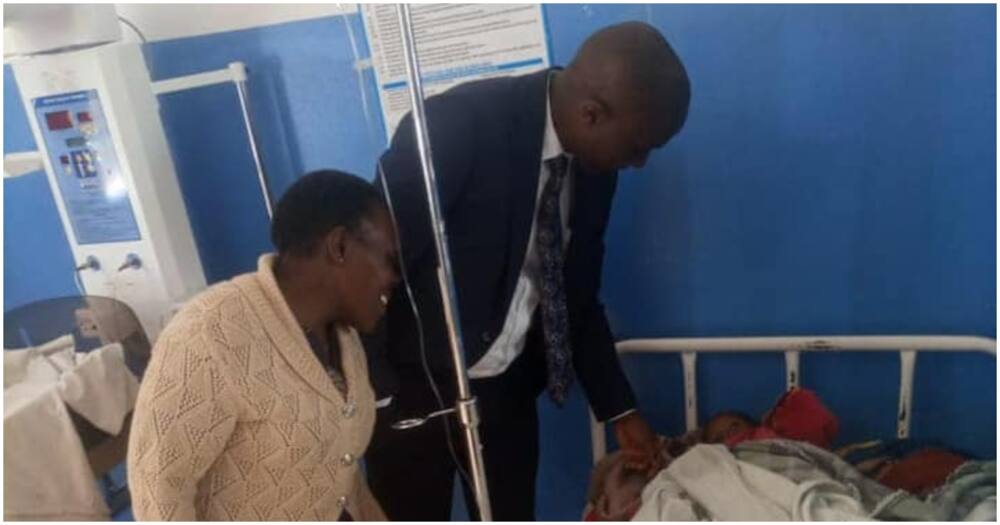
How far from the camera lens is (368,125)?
68.6 inches

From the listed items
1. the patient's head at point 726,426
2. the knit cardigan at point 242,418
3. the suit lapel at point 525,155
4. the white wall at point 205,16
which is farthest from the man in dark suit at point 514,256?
the white wall at point 205,16

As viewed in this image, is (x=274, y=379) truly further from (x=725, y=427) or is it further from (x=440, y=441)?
(x=725, y=427)

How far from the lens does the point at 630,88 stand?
43.6 inches

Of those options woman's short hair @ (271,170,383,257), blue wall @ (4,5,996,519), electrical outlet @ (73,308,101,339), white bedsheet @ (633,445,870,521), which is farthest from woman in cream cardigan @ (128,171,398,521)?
electrical outlet @ (73,308,101,339)

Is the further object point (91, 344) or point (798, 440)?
point (91, 344)

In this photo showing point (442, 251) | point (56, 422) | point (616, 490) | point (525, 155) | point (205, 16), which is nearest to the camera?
point (442, 251)

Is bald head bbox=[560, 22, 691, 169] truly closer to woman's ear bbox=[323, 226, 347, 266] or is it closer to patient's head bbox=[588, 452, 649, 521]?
woman's ear bbox=[323, 226, 347, 266]

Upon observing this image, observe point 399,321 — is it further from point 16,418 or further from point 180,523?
point 16,418

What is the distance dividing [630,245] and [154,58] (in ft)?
4.05

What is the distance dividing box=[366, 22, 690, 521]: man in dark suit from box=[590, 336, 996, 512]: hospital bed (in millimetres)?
147

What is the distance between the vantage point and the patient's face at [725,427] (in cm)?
153

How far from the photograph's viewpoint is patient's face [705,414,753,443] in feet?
5.03

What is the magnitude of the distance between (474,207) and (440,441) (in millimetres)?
480

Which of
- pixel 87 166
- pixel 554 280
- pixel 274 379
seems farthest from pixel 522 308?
pixel 87 166
